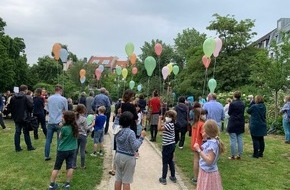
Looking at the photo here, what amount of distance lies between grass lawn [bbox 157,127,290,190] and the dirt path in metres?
0.60

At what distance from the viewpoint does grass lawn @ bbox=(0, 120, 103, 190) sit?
21.8 feet

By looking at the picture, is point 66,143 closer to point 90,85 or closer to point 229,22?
point 229,22

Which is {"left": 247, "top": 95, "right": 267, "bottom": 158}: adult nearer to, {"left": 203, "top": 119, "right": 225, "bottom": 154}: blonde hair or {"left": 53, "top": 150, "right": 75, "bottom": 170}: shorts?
{"left": 203, "top": 119, "right": 225, "bottom": 154}: blonde hair

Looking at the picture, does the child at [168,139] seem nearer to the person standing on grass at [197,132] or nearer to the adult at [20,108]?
the person standing on grass at [197,132]

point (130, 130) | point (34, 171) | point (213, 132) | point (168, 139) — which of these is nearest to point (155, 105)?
point (168, 139)

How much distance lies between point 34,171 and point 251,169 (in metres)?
5.25

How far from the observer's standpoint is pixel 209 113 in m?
9.11

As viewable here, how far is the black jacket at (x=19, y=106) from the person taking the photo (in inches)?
363

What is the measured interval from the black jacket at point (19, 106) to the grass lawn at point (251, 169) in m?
4.36

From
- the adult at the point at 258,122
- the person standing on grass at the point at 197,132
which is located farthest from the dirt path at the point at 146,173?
the adult at the point at 258,122

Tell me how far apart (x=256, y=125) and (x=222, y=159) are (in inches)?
53.4

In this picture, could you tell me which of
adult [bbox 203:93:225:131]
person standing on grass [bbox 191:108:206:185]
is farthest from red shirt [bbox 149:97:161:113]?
person standing on grass [bbox 191:108:206:185]

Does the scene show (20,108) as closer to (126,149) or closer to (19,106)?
(19,106)

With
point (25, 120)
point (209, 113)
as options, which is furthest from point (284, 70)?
point (25, 120)
